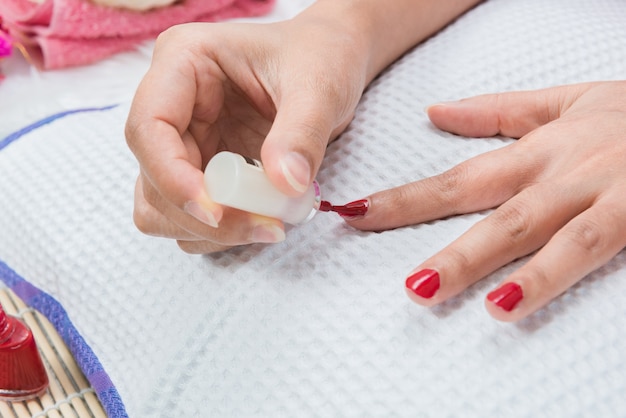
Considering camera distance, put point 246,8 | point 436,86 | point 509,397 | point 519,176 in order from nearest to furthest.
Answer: point 509,397, point 519,176, point 436,86, point 246,8

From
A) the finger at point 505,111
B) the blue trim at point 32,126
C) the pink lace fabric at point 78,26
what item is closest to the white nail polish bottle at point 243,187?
the finger at point 505,111

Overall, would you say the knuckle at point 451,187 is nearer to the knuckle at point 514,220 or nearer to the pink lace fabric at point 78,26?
the knuckle at point 514,220

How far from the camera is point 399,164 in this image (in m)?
0.70

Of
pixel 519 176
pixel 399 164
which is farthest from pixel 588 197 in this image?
pixel 399 164

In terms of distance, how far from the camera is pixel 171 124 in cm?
60

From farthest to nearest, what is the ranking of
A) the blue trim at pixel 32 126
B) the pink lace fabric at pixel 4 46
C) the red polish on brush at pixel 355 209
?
the pink lace fabric at pixel 4 46 < the blue trim at pixel 32 126 < the red polish on brush at pixel 355 209

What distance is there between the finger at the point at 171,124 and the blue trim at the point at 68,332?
Result: 20cm

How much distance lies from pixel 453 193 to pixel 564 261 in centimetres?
12

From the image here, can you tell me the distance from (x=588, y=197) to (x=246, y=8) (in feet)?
2.18

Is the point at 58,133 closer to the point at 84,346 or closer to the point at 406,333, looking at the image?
the point at 84,346

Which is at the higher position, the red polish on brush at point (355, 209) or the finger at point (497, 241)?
the finger at point (497, 241)

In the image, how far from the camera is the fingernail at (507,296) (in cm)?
53

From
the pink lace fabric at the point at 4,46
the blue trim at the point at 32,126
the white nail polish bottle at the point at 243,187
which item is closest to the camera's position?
the white nail polish bottle at the point at 243,187

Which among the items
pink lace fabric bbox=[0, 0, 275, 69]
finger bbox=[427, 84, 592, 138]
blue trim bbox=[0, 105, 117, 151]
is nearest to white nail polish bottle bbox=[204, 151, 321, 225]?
finger bbox=[427, 84, 592, 138]
